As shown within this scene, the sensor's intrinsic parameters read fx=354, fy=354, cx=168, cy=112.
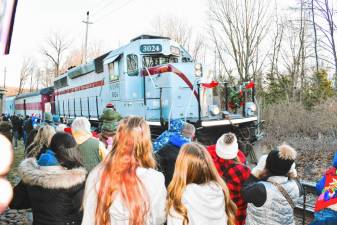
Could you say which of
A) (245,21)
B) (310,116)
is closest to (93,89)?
(310,116)

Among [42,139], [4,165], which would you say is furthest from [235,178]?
[42,139]

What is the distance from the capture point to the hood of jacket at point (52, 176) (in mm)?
2869

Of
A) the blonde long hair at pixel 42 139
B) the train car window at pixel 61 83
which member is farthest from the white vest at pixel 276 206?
the train car window at pixel 61 83

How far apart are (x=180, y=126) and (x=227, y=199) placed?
2165mm

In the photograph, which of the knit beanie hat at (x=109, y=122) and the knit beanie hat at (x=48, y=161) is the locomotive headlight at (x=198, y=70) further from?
the knit beanie hat at (x=48, y=161)

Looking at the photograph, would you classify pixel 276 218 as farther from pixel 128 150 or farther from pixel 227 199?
pixel 128 150

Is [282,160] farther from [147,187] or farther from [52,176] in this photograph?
[52,176]

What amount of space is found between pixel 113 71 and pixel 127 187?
1073 centimetres

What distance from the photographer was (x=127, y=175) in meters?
2.44

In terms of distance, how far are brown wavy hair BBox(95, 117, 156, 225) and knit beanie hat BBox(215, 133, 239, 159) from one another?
3.95ft

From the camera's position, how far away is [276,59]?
27438mm

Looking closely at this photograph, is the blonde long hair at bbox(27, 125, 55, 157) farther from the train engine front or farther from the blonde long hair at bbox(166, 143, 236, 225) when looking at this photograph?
the train engine front

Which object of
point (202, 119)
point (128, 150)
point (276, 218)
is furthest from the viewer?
point (202, 119)

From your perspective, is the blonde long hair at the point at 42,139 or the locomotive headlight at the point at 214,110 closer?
the blonde long hair at the point at 42,139
